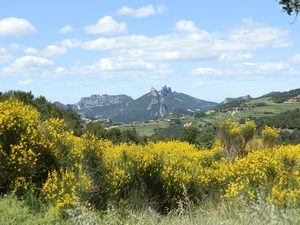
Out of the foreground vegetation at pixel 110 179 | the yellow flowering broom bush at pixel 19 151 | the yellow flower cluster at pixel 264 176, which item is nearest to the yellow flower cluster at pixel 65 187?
the foreground vegetation at pixel 110 179

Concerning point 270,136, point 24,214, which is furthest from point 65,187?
point 270,136

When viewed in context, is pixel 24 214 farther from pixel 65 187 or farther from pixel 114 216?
pixel 114 216

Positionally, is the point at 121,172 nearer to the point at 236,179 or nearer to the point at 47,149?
the point at 47,149

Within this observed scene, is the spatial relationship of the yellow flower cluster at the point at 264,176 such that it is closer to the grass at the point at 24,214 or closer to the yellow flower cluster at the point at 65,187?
the yellow flower cluster at the point at 65,187

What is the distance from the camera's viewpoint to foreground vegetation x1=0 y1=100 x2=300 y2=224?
8329mm

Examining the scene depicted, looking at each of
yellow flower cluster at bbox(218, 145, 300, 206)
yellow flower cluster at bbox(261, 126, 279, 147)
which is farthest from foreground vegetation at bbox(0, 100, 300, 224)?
yellow flower cluster at bbox(261, 126, 279, 147)

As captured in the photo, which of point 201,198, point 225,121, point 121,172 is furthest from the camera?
point 225,121

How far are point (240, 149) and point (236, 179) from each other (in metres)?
6.44

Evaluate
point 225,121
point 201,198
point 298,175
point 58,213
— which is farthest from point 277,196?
point 225,121

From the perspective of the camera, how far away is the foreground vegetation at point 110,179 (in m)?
8.33

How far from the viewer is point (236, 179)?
1112 centimetres

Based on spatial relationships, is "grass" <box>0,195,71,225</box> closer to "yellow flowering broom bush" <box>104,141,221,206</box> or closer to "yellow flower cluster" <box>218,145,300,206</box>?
"yellow flowering broom bush" <box>104,141,221,206</box>

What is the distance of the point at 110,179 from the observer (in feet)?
32.9

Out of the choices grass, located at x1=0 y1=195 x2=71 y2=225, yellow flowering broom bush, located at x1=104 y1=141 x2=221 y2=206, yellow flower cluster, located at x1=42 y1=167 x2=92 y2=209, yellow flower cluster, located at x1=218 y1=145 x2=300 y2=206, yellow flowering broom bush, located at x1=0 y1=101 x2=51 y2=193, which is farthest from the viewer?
yellow flowering broom bush, located at x1=104 y1=141 x2=221 y2=206
